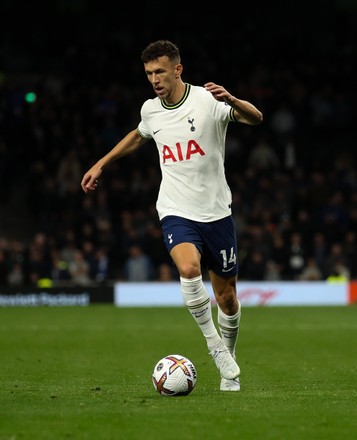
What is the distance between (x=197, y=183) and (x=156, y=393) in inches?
71.3

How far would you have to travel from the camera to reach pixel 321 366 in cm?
1208

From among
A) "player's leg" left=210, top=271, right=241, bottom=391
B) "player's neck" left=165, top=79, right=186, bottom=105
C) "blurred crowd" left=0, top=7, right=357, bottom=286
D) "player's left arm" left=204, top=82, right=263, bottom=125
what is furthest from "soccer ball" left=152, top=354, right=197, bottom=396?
"blurred crowd" left=0, top=7, right=357, bottom=286

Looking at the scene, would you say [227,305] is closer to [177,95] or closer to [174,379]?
[174,379]

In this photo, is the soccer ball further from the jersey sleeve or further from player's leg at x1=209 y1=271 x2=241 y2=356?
the jersey sleeve

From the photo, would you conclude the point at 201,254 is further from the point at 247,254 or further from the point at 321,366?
the point at 247,254

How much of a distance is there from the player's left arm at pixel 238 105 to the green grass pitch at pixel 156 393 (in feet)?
7.43

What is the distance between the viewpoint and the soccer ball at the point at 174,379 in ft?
29.7

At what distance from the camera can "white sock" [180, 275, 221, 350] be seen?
916cm

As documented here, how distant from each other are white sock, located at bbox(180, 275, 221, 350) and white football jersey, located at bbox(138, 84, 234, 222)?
2.04 ft

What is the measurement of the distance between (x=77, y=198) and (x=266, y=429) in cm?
2152

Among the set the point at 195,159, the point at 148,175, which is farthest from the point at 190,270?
the point at 148,175

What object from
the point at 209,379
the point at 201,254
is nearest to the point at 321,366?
the point at 209,379

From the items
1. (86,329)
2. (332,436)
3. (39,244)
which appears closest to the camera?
(332,436)

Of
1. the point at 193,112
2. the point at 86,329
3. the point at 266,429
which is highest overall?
the point at 193,112
